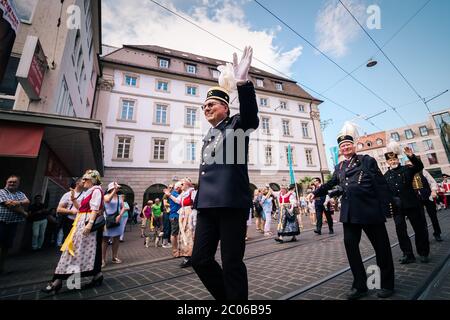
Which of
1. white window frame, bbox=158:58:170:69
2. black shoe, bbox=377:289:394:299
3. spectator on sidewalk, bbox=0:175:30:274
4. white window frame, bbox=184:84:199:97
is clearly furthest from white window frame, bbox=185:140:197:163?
black shoe, bbox=377:289:394:299

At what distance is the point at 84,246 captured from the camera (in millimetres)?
3535

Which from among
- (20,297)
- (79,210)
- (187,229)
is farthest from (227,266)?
(187,229)

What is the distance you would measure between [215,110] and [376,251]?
261cm

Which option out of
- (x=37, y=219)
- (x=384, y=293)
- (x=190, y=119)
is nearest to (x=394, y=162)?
(x=384, y=293)

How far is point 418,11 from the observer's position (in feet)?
26.0

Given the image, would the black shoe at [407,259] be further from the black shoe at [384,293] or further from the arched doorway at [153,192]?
the arched doorway at [153,192]

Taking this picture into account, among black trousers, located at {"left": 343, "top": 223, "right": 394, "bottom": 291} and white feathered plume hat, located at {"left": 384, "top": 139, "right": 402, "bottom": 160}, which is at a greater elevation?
white feathered plume hat, located at {"left": 384, "top": 139, "right": 402, "bottom": 160}

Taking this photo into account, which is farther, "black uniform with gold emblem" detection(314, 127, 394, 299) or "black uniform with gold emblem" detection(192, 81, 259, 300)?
"black uniform with gold emblem" detection(314, 127, 394, 299)

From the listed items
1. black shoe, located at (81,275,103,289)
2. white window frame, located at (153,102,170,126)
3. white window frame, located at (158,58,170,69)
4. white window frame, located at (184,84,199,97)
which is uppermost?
white window frame, located at (158,58,170,69)

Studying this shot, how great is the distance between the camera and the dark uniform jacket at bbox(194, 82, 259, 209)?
71.6 inches

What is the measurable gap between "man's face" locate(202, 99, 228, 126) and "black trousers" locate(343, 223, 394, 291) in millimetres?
2170

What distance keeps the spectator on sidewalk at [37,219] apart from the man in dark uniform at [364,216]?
887 cm

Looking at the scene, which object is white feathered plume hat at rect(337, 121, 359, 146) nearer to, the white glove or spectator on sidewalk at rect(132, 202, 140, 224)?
the white glove
